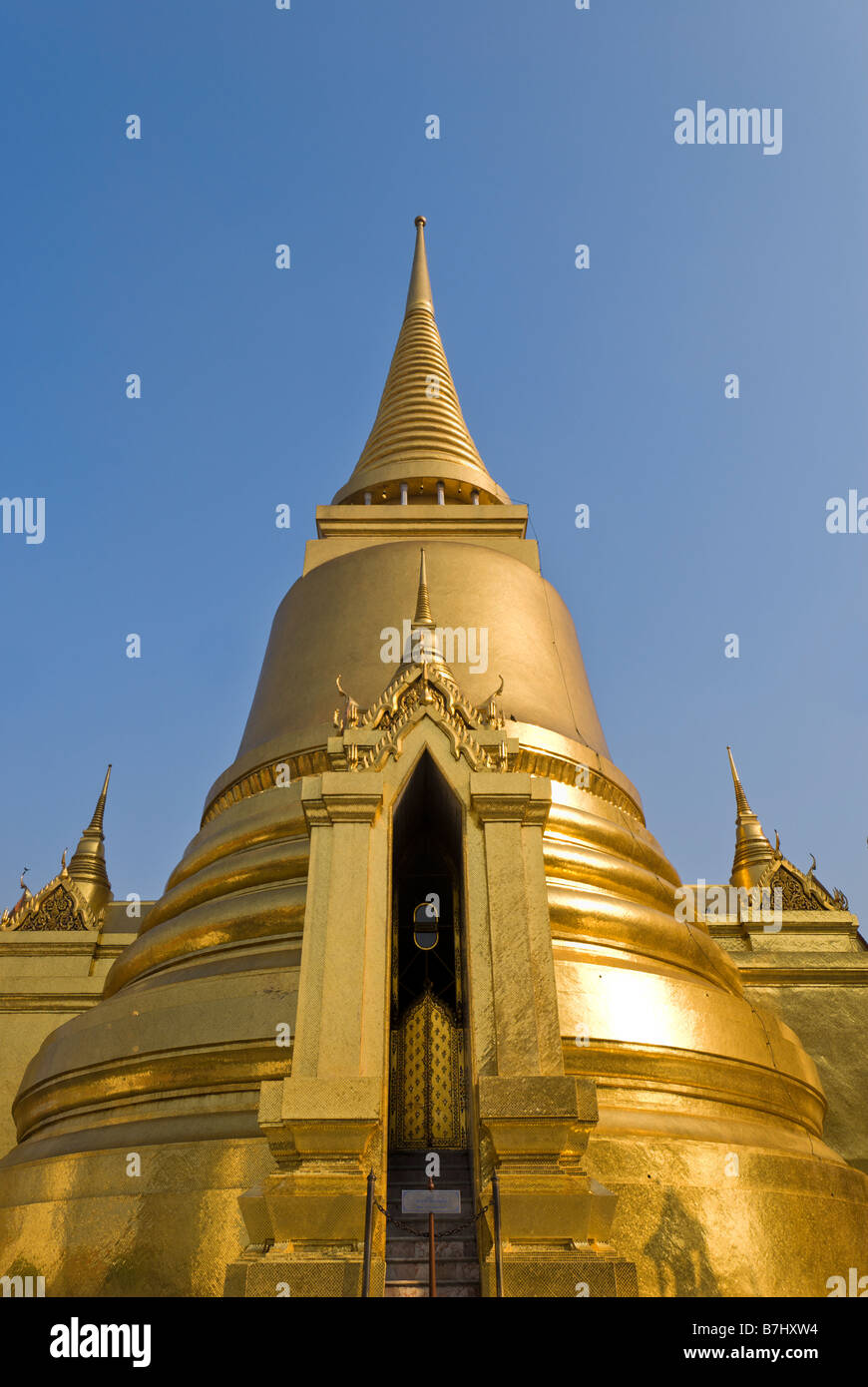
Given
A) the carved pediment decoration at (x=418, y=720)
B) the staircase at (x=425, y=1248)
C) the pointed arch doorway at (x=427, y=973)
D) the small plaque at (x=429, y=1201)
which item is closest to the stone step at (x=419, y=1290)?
the staircase at (x=425, y=1248)

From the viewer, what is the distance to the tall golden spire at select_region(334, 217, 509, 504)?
15312mm

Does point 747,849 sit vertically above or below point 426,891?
above

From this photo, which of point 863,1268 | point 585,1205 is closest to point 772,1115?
point 863,1268

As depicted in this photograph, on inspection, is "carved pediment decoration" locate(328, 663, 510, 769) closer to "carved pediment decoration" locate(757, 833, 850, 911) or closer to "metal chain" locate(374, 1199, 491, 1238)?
"metal chain" locate(374, 1199, 491, 1238)

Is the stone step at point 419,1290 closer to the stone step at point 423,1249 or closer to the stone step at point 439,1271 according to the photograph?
the stone step at point 439,1271

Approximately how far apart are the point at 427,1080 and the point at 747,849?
1025cm

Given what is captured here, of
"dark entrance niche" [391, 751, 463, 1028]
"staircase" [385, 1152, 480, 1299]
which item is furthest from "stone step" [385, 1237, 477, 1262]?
"dark entrance niche" [391, 751, 463, 1028]

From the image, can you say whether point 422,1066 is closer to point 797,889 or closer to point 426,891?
point 426,891

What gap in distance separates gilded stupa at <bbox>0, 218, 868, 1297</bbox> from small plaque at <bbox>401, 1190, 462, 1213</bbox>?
0.12m

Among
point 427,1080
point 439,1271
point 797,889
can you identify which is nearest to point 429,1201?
point 439,1271

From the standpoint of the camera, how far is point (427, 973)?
7617mm

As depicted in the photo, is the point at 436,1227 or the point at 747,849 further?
the point at 747,849
